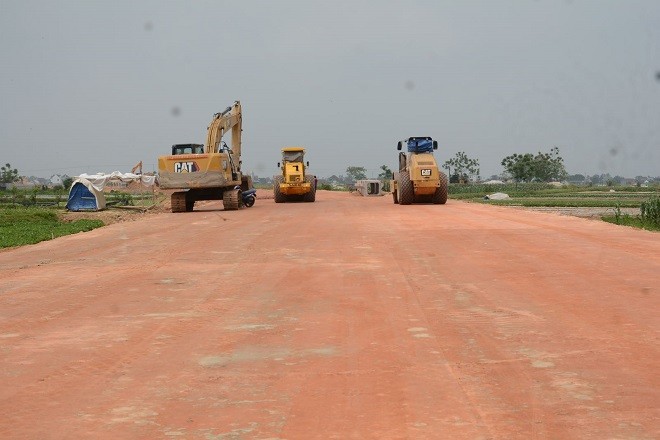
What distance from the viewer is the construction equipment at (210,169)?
3275 cm

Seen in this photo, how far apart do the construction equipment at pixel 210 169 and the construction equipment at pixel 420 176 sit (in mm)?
7767

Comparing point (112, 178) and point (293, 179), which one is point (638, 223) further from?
point (112, 178)

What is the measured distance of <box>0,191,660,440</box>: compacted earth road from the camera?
527cm

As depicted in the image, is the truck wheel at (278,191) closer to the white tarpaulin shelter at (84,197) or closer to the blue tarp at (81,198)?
the white tarpaulin shelter at (84,197)

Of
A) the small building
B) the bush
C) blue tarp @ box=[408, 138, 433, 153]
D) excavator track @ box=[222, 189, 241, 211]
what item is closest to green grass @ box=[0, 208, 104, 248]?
excavator track @ box=[222, 189, 241, 211]

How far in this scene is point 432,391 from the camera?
230 inches

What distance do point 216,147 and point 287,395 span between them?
2994cm

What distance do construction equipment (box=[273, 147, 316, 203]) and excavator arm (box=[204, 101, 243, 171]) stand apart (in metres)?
5.96

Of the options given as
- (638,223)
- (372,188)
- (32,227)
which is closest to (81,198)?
(32,227)

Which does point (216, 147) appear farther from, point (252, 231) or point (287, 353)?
point (287, 353)

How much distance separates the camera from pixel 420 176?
35.4 metres

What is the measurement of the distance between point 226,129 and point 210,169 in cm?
378

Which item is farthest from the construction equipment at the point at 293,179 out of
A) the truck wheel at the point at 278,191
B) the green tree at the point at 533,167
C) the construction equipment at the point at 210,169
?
the green tree at the point at 533,167

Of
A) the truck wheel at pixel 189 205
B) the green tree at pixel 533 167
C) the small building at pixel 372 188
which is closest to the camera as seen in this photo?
the truck wheel at pixel 189 205
